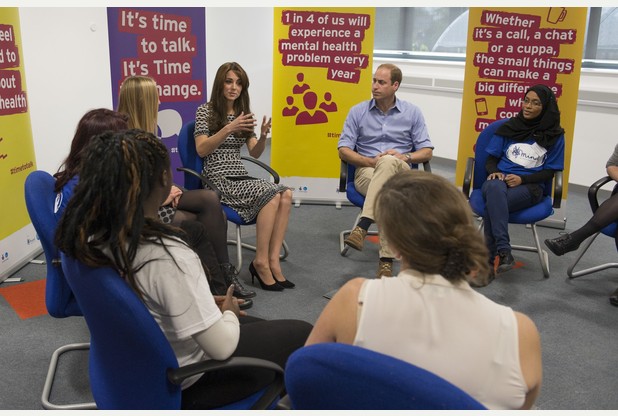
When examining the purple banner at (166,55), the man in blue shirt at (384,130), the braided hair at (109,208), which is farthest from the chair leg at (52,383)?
the man in blue shirt at (384,130)

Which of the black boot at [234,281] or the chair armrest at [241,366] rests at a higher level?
the chair armrest at [241,366]

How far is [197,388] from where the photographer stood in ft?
5.45

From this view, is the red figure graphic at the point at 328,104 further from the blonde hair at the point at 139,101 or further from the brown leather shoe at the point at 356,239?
the blonde hair at the point at 139,101

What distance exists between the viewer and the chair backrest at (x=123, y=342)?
1.39m

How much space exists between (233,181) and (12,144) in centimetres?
128

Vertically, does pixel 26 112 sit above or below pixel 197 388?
above

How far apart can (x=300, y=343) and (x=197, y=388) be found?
0.33m

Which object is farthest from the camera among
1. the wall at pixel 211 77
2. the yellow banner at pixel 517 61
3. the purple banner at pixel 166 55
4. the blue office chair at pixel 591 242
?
the yellow banner at pixel 517 61

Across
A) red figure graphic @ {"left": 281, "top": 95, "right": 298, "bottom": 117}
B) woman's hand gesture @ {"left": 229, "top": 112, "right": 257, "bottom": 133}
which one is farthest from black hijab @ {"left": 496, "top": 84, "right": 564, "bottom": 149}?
red figure graphic @ {"left": 281, "top": 95, "right": 298, "bottom": 117}

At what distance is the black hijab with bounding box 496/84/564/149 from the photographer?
3855 millimetres

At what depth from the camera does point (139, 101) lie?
3.02 metres

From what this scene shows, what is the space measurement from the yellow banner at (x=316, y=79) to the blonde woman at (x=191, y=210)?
5.99ft
